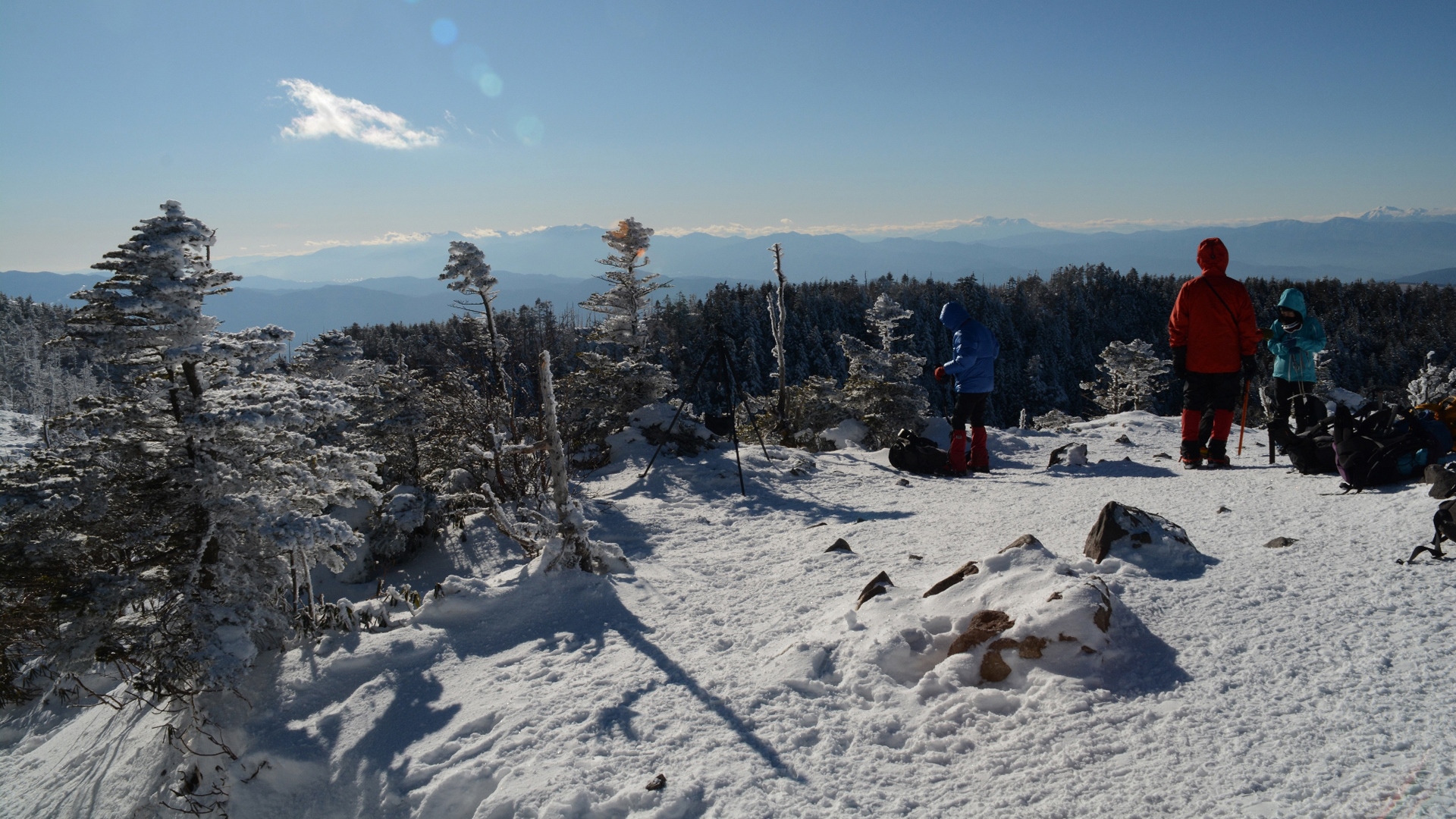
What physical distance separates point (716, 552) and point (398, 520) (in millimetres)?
5346

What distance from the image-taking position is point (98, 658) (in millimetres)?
3717

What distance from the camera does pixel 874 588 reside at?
13.9ft

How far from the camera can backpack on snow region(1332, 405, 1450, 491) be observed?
5043mm

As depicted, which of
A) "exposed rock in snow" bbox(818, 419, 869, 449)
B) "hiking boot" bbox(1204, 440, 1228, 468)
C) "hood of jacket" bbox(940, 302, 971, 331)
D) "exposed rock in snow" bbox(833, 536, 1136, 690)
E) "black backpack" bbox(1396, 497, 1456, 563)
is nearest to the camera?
"exposed rock in snow" bbox(833, 536, 1136, 690)

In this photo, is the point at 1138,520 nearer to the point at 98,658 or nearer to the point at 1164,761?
the point at 1164,761

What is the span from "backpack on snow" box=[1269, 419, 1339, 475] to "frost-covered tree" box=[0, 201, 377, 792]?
8115mm

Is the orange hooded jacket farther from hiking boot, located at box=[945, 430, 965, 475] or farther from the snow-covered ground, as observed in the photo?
hiking boot, located at box=[945, 430, 965, 475]

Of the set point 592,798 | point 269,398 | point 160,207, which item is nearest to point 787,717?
point 592,798

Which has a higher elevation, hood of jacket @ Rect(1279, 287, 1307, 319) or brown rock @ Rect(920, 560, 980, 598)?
hood of jacket @ Rect(1279, 287, 1307, 319)

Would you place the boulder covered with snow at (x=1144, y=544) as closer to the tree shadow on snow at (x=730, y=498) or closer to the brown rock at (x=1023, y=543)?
the brown rock at (x=1023, y=543)

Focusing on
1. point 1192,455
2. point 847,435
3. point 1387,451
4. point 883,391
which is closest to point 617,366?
point 847,435

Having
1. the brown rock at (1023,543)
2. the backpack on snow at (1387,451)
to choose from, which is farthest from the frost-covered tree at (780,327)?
the brown rock at (1023,543)

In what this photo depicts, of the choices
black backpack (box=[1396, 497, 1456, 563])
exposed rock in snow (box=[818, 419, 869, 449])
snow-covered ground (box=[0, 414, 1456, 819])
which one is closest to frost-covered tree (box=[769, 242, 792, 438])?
exposed rock in snow (box=[818, 419, 869, 449])

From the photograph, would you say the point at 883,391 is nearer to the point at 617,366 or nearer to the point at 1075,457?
the point at 617,366
